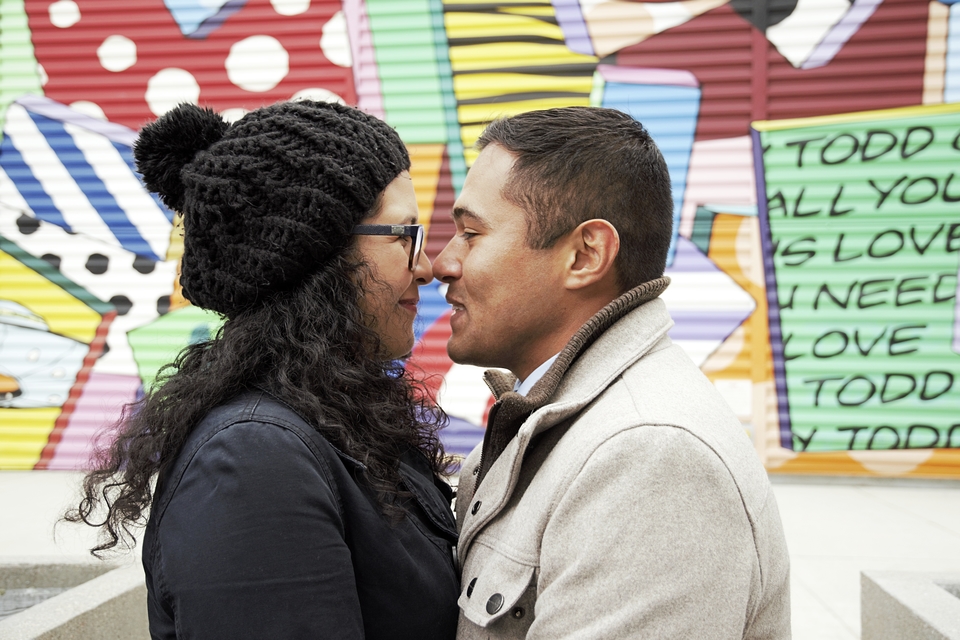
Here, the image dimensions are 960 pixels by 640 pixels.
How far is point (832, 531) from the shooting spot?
4.86 metres

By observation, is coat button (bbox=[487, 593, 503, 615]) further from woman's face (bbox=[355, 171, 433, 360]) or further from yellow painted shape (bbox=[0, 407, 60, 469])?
yellow painted shape (bbox=[0, 407, 60, 469])

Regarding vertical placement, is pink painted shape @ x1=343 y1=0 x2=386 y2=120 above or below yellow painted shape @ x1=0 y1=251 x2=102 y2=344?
above

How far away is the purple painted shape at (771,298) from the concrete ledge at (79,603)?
194 inches

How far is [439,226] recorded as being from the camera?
6590 millimetres

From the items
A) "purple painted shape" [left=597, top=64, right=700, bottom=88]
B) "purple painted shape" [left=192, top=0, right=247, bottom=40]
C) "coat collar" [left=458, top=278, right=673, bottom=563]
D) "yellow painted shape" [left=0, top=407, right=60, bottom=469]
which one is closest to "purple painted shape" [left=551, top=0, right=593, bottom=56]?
"purple painted shape" [left=597, top=64, right=700, bottom=88]

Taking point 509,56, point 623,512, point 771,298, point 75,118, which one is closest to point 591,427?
point 623,512

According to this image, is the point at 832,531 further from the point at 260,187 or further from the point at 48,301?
the point at 48,301

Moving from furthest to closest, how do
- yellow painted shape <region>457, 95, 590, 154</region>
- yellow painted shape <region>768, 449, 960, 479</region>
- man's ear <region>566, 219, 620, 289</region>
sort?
yellow painted shape <region>457, 95, 590, 154</region> < yellow painted shape <region>768, 449, 960, 479</region> < man's ear <region>566, 219, 620, 289</region>

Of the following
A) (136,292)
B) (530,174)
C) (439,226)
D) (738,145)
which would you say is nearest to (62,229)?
(136,292)

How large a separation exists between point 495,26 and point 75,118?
390cm

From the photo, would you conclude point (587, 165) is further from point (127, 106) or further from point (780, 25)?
point (127, 106)

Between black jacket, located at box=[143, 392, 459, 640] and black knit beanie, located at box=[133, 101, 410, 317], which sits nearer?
black jacket, located at box=[143, 392, 459, 640]

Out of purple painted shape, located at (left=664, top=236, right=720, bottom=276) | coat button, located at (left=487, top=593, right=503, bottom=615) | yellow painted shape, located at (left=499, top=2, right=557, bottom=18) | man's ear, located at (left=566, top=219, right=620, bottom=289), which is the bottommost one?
purple painted shape, located at (left=664, top=236, right=720, bottom=276)

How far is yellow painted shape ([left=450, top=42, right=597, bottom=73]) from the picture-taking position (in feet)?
21.0
